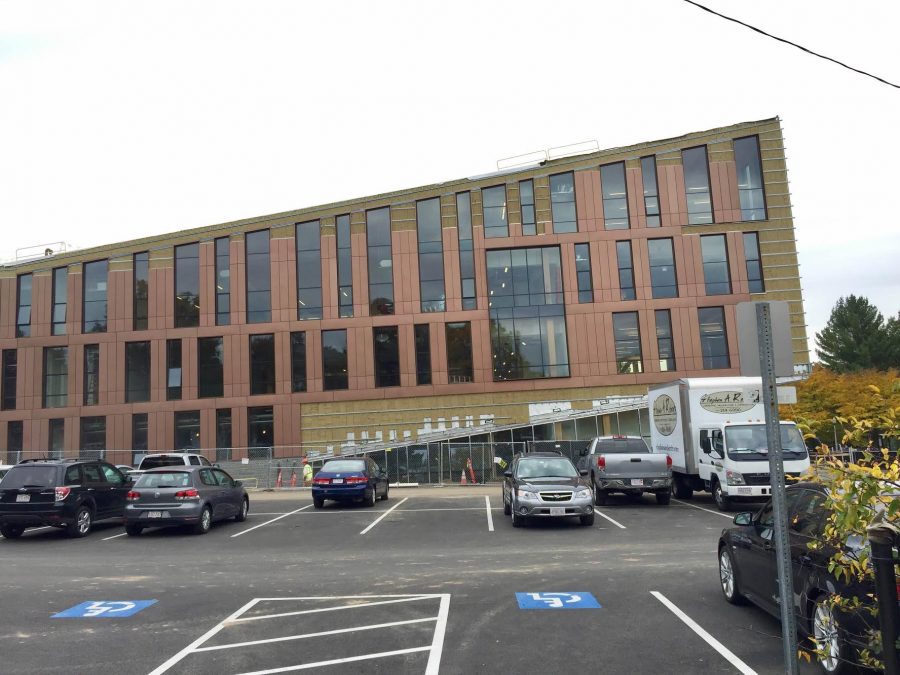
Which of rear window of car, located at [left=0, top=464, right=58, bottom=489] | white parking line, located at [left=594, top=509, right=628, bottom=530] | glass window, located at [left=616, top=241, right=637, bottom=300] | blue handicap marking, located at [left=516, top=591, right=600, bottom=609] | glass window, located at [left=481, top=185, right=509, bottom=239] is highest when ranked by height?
glass window, located at [left=481, top=185, right=509, bottom=239]

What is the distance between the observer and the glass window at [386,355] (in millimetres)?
39781

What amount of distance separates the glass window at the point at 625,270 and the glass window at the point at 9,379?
38178 mm

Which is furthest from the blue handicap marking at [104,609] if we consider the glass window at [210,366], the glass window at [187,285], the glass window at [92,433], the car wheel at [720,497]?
the glass window at [92,433]

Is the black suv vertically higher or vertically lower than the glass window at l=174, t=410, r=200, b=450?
lower

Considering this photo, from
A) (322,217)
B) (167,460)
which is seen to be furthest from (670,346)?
(167,460)

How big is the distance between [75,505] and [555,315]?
28.7 metres

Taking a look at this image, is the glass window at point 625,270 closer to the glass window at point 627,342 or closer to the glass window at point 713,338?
the glass window at point 627,342

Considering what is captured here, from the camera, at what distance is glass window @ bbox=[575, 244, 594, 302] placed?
129 feet

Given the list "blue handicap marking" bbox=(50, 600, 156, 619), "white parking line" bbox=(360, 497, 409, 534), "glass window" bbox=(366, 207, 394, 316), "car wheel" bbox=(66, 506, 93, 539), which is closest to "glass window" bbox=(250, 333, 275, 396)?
"glass window" bbox=(366, 207, 394, 316)

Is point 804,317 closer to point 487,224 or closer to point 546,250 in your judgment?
point 546,250

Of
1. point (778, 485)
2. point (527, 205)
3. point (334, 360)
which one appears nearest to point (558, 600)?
point (778, 485)

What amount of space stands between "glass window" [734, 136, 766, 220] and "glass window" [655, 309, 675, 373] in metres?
7.69

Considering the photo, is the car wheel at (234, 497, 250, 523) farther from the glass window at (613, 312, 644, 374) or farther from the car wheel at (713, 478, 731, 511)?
the glass window at (613, 312, 644, 374)

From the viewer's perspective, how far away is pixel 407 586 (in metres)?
9.16
